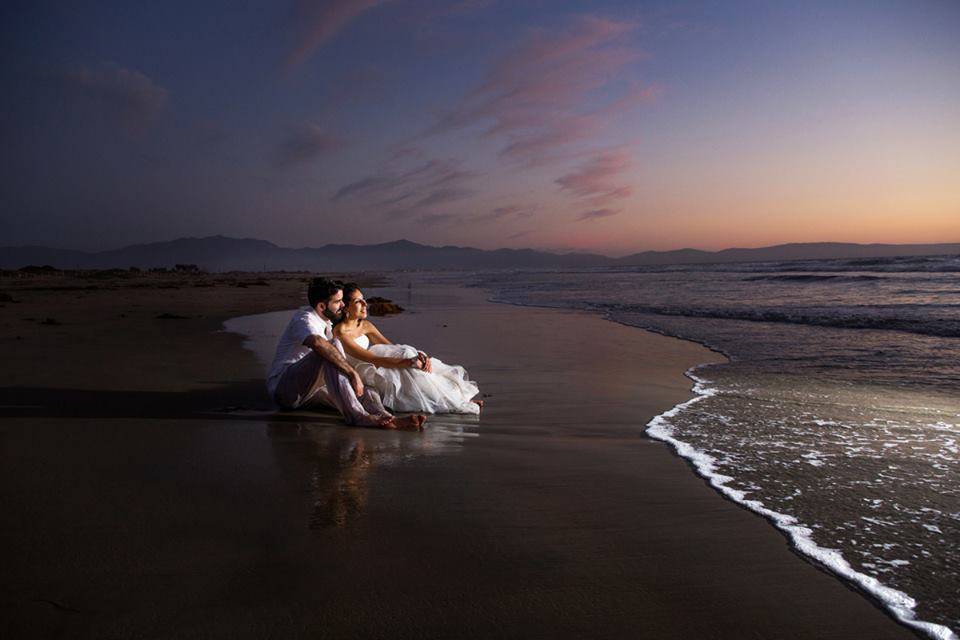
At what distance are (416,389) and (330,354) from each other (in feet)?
3.33

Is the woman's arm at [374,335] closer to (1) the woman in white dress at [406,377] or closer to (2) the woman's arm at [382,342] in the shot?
(2) the woman's arm at [382,342]

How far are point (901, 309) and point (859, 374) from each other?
34.2 ft

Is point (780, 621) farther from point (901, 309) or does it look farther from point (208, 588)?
point (901, 309)

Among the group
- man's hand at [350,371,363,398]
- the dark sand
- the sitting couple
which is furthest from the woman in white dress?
man's hand at [350,371,363,398]

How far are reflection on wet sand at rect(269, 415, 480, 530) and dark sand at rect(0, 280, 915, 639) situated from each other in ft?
0.08

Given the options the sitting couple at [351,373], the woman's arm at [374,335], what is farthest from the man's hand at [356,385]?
the woman's arm at [374,335]

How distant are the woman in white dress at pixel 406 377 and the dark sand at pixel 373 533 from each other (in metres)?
0.29

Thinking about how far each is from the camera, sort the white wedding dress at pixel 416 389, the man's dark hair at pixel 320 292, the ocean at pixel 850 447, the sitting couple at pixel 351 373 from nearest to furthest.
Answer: the ocean at pixel 850 447
the sitting couple at pixel 351 373
the man's dark hair at pixel 320 292
the white wedding dress at pixel 416 389

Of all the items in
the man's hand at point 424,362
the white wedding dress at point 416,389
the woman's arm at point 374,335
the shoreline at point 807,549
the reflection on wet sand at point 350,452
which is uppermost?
the woman's arm at point 374,335

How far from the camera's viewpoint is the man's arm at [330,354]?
5144mm

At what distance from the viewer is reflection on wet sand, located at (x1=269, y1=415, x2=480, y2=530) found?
322 cm

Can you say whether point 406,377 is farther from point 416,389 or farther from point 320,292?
point 320,292

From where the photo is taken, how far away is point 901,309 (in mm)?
15992

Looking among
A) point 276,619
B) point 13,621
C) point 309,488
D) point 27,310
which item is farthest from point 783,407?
point 27,310
